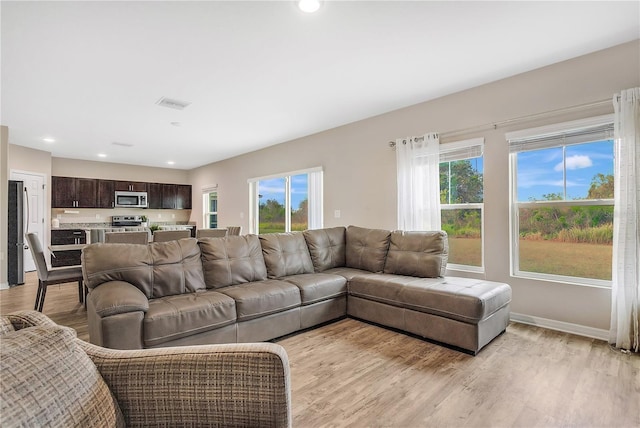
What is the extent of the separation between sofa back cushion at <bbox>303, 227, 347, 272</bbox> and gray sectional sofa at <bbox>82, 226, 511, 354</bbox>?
0.06 feet

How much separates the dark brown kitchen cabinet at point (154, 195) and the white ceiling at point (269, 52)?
406 cm

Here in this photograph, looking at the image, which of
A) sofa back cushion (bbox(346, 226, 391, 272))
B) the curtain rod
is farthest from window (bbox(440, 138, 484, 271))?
sofa back cushion (bbox(346, 226, 391, 272))

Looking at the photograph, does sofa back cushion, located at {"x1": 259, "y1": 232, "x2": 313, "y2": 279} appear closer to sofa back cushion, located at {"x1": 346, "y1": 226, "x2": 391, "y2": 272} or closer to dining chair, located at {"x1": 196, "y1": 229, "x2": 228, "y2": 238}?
sofa back cushion, located at {"x1": 346, "y1": 226, "x2": 391, "y2": 272}

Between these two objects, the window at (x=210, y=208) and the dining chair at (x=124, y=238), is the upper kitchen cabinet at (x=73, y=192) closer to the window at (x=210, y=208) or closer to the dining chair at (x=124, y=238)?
the window at (x=210, y=208)

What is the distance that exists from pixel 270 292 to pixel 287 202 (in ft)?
12.1

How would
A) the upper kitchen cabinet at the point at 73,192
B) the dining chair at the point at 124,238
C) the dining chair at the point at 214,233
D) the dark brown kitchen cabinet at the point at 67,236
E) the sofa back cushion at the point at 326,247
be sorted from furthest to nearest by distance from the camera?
the upper kitchen cabinet at the point at 73,192 < the dark brown kitchen cabinet at the point at 67,236 < the dining chair at the point at 214,233 < the sofa back cushion at the point at 326,247 < the dining chair at the point at 124,238

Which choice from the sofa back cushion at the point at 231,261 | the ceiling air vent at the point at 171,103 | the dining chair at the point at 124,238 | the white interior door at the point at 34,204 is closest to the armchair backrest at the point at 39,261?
the dining chair at the point at 124,238

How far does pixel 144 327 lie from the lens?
2.18 m

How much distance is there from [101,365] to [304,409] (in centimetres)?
126

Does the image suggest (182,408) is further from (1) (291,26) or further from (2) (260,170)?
(2) (260,170)

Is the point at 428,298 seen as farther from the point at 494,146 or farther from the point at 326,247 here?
the point at 494,146

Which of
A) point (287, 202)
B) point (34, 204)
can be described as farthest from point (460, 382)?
point (34, 204)

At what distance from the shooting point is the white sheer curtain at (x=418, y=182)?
3904 millimetres

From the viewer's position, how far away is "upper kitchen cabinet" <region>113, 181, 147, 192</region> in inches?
317
